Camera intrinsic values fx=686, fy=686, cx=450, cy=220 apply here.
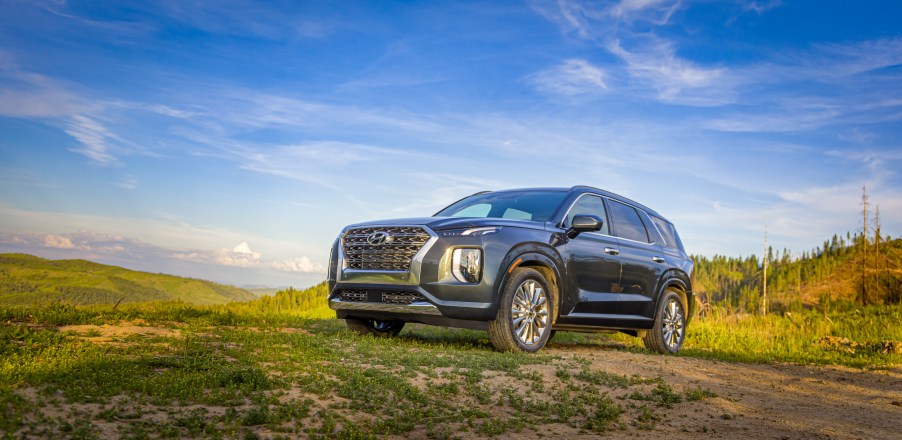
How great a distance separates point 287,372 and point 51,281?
52.3 m

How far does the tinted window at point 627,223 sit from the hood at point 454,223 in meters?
2.01

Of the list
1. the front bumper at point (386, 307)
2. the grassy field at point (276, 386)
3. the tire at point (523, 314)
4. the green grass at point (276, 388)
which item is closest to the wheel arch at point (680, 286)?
the tire at point (523, 314)

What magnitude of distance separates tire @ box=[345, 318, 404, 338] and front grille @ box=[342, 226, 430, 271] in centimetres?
95

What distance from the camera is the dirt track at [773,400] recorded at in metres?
5.34

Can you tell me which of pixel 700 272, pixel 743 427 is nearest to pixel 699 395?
pixel 743 427

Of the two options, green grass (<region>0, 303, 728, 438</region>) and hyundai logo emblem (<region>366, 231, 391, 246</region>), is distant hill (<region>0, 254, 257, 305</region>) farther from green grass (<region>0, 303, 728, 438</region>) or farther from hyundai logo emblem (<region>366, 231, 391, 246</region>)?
green grass (<region>0, 303, 728, 438</region>)

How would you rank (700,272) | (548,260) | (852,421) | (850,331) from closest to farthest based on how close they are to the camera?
(852,421)
(548,260)
(850,331)
(700,272)

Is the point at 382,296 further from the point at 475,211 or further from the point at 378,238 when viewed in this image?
the point at 475,211

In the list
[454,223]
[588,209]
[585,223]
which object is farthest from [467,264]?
[588,209]

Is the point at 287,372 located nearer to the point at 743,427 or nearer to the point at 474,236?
the point at 474,236

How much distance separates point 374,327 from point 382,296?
1.46m

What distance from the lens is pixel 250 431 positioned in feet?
13.2

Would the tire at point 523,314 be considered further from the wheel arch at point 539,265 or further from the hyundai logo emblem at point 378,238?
the hyundai logo emblem at point 378,238

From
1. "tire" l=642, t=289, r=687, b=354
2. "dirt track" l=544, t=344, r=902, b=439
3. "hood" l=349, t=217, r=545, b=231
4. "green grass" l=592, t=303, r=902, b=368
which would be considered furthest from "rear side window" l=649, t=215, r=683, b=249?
"hood" l=349, t=217, r=545, b=231
